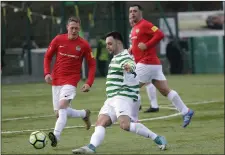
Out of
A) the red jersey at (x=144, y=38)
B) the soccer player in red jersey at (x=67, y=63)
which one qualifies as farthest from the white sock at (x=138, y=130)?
the red jersey at (x=144, y=38)

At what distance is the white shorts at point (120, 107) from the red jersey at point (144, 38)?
3.80 metres

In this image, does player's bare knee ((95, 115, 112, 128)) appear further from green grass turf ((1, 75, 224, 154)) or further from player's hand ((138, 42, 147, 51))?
player's hand ((138, 42, 147, 51))

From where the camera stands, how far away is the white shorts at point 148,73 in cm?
1612

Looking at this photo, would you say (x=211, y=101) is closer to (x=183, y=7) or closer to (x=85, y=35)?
(x=85, y=35)

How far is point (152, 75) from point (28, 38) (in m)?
23.3

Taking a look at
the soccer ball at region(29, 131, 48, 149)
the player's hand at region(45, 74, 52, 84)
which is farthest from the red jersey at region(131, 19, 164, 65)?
the soccer ball at region(29, 131, 48, 149)

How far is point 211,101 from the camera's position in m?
22.1

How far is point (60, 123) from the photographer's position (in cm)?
1316

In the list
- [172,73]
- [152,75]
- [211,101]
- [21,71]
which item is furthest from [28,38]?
[152,75]

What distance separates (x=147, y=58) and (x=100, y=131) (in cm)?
486

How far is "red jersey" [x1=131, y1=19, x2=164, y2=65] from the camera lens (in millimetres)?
15998

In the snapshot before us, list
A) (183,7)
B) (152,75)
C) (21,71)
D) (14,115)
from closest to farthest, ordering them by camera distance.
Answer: (152,75), (14,115), (21,71), (183,7)

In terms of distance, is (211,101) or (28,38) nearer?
(211,101)

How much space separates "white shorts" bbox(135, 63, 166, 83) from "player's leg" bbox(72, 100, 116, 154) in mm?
4211
